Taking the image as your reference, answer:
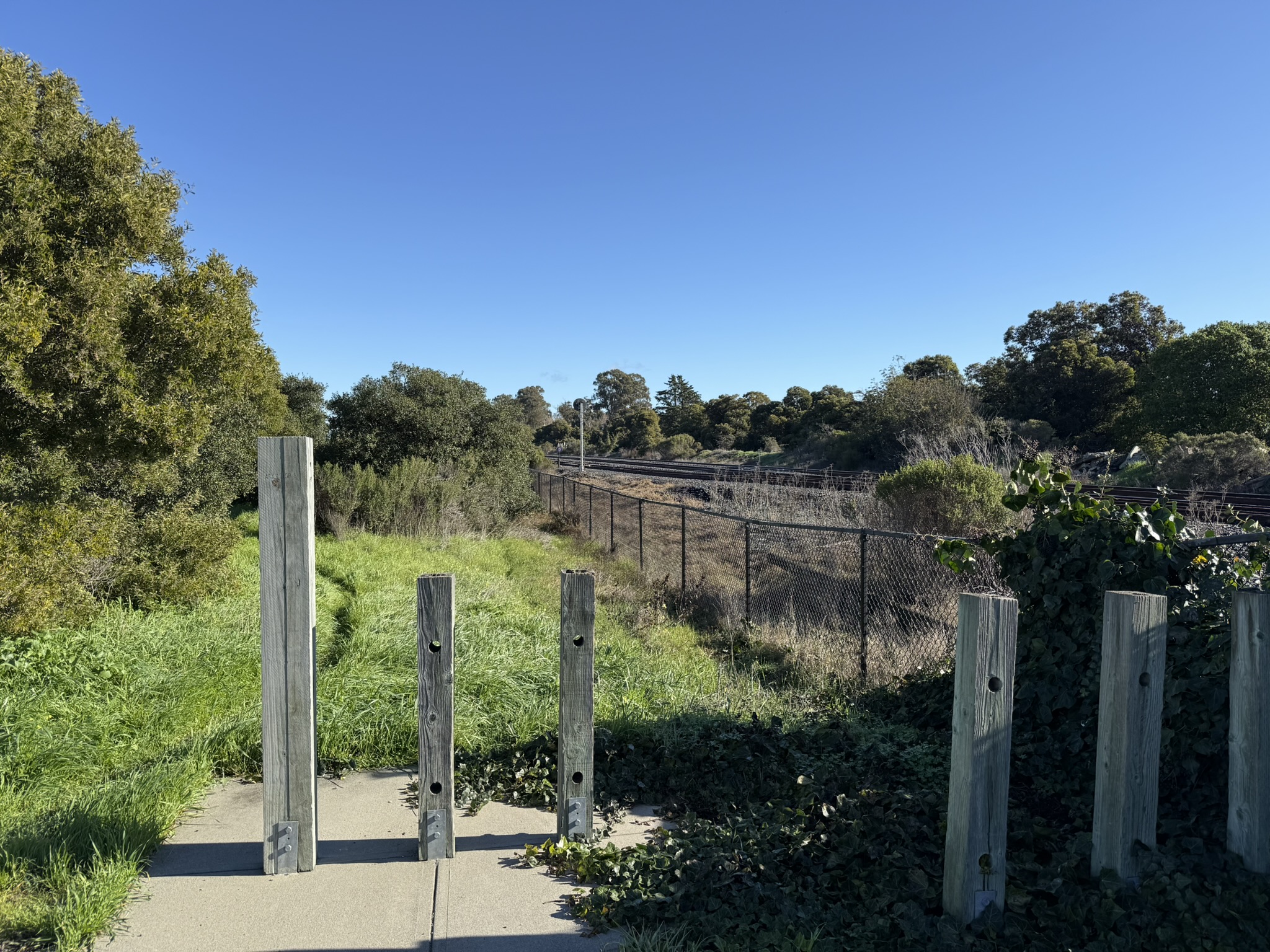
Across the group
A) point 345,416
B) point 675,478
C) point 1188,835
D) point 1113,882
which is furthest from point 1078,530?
point 675,478

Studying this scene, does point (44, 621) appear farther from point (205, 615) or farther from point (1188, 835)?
point (1188, 835)

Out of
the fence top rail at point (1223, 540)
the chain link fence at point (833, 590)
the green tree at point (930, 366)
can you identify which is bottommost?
the chain link fence at point (833, 590)

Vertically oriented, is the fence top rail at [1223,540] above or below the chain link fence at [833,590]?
above

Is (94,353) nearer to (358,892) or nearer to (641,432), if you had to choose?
(358,892)

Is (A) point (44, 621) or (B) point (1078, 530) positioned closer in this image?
(B) point (1078, 530)

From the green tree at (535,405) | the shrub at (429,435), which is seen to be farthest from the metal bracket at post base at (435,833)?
the green tree at (535,405)

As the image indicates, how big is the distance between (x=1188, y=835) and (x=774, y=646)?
15.8 feet

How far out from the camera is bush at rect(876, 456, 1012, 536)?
11.5 m

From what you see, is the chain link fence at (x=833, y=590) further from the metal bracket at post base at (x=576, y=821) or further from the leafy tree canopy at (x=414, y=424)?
the leafy tree canopy at (x=414, y=424)

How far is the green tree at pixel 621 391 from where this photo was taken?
304 ft

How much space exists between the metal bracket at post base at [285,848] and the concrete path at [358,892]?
1.7 inches

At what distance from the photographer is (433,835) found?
3301 millimetres

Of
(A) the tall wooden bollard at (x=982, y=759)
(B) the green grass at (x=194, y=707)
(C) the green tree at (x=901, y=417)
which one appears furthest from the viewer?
(C) the green tree at (x=901, y=417)

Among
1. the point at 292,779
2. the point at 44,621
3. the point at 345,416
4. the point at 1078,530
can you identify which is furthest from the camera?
the point at 345,416
